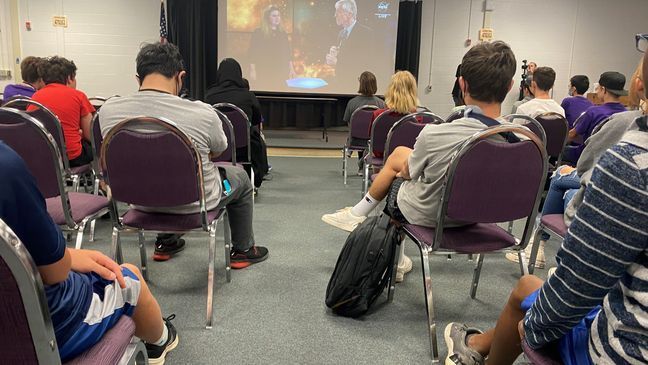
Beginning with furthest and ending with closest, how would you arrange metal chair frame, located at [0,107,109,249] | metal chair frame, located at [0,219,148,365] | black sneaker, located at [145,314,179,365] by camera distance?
metal chair frame, located at [0,107,109,249] < black sneaker, located at [145,314,179,365] < metal chair frame, located at [0,219,148,365]

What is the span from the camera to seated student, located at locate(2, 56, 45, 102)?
3875 millimetres

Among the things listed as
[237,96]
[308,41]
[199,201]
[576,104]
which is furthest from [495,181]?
[308,41]

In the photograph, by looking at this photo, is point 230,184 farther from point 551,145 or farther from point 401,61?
point 401,61

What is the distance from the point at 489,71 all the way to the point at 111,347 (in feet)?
5.33

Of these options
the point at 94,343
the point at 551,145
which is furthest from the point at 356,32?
the point at 94,343

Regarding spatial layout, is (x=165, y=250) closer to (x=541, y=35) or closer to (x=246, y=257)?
(x=246, y=257)

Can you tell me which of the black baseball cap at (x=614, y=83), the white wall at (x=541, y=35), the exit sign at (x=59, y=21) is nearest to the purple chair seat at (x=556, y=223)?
the black baseball cap at (x=614, y=83)

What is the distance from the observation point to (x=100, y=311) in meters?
1.08

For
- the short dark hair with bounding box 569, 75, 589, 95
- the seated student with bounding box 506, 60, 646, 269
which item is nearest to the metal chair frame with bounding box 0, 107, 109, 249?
the seated student with bounding box 506, 60, 646, 269

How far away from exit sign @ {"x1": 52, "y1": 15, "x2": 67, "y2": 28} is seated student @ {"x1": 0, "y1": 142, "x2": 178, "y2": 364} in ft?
A: 24.4

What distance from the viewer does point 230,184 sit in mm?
2467

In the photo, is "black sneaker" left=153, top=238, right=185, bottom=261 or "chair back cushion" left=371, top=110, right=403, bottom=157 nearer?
"black sneaker" left=153, top=238, right=185, bottom=261

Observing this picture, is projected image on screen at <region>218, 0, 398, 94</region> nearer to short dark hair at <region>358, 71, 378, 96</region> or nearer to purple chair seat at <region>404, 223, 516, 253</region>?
short dark hair at <region>358, 71, 378, 96</region>

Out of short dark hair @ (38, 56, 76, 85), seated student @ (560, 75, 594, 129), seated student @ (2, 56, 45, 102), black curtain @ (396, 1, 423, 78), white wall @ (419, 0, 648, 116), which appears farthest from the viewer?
white wall @ (419, 0, 648, 116)
